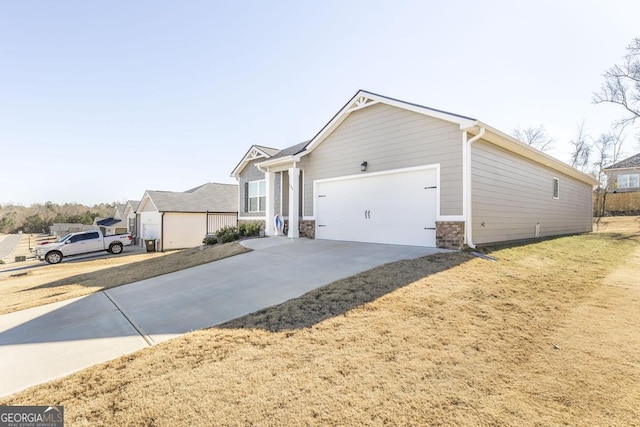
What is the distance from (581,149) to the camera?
104 feet

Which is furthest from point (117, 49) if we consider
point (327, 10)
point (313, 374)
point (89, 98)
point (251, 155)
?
point (313, 374)

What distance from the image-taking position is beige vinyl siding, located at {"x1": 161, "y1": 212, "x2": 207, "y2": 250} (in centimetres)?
2103

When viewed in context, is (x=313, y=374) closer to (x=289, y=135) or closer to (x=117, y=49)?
(x=117, y=49)

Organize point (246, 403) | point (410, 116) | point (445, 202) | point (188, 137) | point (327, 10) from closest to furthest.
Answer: point (246, 403)
point (445, 202)
point (410, 116)
point (327, 10)
point (188, 137)

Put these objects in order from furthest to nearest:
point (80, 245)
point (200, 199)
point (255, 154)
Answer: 1. point (200, 199)
2. point (80, 245)
3. point (255, 154)

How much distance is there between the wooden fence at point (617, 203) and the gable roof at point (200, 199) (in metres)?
30.4

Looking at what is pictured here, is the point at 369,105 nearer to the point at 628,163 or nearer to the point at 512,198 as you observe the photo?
the point at 512,198

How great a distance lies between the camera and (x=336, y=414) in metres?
2.26

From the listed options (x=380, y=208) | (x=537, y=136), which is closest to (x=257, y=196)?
(x=380, y=208)

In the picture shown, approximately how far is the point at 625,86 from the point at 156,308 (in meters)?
30.1

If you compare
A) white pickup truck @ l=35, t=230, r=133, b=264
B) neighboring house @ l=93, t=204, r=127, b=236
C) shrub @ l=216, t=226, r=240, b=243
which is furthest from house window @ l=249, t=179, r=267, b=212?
neighboring house @ l=93, t=204, r=127, b=236

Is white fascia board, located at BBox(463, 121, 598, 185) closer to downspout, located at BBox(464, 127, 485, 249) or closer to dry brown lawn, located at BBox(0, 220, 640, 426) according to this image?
downspout, located at BBox(464, 127, 485, 249)

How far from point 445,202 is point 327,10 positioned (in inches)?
278

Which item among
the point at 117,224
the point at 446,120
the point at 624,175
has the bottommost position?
the point at 117,224
